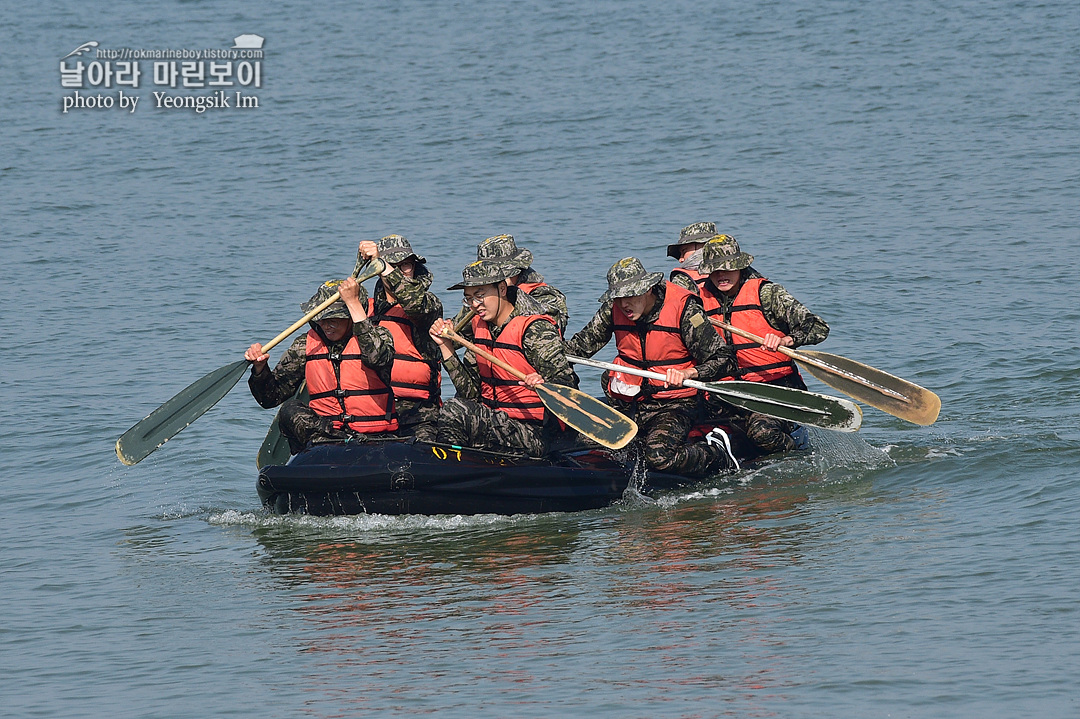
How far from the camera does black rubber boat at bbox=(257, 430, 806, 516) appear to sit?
374 inches

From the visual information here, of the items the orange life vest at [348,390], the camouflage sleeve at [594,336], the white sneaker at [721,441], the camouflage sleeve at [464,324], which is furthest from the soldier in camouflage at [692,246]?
the orange life vest at [348,390]

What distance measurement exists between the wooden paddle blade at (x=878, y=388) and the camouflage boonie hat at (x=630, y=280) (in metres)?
1.69

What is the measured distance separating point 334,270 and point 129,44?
16.9 meters

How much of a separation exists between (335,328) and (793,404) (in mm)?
3327

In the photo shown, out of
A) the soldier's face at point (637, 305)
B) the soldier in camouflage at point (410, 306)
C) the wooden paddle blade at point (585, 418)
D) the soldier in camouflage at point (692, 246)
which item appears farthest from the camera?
the soldier in camouflage at point (692, 246)

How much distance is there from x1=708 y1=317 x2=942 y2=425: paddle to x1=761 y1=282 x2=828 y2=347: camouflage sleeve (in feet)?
0.55

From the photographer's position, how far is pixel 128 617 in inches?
336

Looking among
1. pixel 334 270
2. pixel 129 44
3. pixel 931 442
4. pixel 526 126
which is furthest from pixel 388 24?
pixel 931 442

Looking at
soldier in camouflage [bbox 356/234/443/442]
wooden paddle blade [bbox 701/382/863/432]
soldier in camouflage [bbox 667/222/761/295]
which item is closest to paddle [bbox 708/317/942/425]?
wooden paddle blade [bbox 701/382/863/432]

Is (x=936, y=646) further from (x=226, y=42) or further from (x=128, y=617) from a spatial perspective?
(x=226, y=42)

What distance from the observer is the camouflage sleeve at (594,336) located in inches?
402

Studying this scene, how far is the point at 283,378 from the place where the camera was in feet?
33.2

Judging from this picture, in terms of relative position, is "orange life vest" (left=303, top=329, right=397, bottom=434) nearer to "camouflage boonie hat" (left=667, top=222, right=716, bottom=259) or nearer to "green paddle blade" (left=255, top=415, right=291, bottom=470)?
"green paddle blade" (left=255, top=415, right=291, bottom=470)

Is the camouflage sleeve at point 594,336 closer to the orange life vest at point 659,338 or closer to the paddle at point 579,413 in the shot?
the orange life vest at point 659,338
